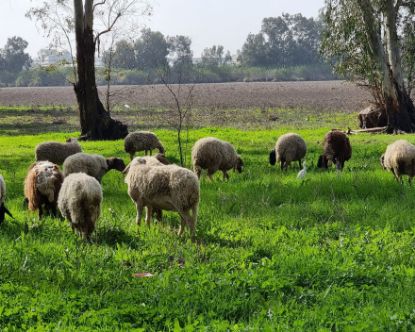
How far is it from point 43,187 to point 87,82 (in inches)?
592

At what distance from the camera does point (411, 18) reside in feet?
95.8

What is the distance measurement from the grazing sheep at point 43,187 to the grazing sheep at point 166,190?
1.30m

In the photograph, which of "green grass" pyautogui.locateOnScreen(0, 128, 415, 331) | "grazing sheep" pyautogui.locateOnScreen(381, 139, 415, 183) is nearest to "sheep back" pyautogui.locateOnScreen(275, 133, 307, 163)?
"grazing sheep" pyautogui.locateOnScreen(381, 139, 415, 183)

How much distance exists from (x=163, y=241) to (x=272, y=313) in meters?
3.23

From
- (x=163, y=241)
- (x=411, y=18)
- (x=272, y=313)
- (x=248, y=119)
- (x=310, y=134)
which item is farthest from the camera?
(x=248, y=119)

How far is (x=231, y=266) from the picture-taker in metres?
7.80

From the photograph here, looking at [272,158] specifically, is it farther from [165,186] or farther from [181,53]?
[181,53]

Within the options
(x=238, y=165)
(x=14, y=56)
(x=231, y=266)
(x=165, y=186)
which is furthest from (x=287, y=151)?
(x=14, y=56)

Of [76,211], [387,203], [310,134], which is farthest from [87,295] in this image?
[310,134]

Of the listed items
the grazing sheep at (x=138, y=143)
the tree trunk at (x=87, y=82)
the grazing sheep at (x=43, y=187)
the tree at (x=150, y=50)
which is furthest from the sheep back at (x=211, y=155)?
the tree at (x=150, y=50)

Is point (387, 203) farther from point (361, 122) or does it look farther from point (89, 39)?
point (361, 122)

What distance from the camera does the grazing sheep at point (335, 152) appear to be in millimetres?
16500

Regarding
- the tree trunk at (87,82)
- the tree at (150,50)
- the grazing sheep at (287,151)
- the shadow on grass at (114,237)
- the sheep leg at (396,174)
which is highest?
the tree at (150,50)

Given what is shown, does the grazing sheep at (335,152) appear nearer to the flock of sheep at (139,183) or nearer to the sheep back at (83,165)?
Result: the flock of sheep at (139,183)
